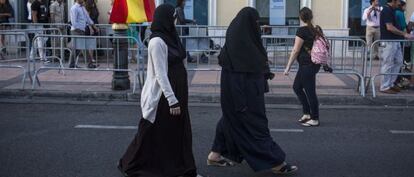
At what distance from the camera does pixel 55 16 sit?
1747cm

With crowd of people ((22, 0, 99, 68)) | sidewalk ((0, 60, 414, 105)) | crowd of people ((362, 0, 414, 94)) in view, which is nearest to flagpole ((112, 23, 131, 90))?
sidewalk ((0, 60, 414, 105))

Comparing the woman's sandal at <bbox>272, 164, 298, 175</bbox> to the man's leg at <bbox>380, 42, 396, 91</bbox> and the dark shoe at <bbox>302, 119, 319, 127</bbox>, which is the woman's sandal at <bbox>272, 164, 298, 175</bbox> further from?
the man's leg at <bbox>380, 42, 396, 91</bbox>

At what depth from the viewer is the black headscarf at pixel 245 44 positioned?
6.29 m

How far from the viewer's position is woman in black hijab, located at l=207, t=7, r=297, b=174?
248 inches

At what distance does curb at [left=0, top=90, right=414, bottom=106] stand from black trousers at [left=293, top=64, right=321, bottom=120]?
2.11 m

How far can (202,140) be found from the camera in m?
8.16

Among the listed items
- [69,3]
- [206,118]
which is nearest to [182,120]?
[206,118]

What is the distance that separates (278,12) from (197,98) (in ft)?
24.9

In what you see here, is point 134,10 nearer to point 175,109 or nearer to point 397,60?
point 397,60

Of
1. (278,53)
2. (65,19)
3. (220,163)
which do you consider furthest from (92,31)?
(220,163)

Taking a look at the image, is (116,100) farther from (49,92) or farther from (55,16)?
(55,16)

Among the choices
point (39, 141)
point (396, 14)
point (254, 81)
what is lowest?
point (39, 141)

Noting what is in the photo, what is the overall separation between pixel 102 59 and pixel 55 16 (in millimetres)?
4953

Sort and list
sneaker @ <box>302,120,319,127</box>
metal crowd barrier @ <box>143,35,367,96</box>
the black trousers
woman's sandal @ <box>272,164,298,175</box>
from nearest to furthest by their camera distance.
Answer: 1. woman's sandal @ <box>272,164,298,175</box>
2. the black trousers
3. sneaker @ <box>302,120,319,127</box>
4. metal crowd barrier @ <box>143,35,367,96</box>
